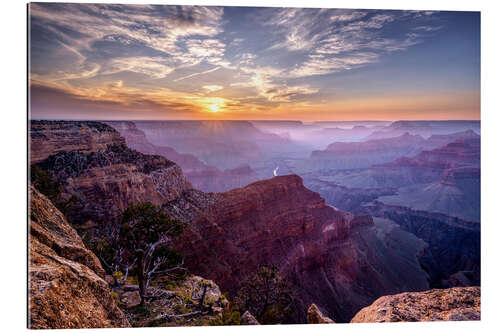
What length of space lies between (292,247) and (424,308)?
10.9 metres

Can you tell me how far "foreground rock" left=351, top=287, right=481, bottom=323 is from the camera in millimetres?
4113

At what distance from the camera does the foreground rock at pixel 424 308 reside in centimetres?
411

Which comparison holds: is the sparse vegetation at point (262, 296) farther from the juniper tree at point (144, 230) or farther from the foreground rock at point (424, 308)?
the juniper tree at point (144, 230)

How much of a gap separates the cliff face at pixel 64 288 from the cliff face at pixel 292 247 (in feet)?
21.0

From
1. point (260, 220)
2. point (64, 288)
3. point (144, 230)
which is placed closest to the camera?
point (64, 288)

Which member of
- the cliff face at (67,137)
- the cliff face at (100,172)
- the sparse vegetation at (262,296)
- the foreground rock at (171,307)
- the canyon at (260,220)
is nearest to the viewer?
the foreground rock at (171,307)

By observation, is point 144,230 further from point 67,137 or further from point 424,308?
point 424,308

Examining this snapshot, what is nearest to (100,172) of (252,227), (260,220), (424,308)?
(252,227)

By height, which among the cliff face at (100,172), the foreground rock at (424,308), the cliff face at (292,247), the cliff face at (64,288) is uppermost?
the cliff face at (100,172)

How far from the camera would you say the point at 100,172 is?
899 centimetres

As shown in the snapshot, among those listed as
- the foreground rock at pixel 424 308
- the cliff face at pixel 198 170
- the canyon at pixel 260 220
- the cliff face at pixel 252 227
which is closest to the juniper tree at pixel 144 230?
the canyon at pixel 260 220
